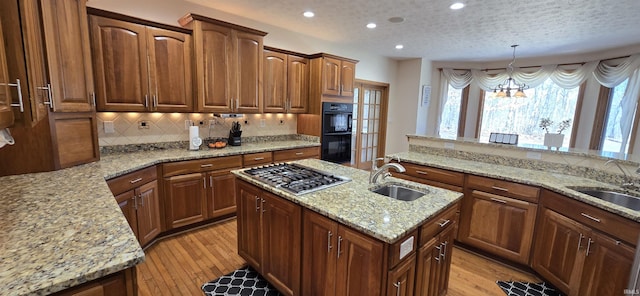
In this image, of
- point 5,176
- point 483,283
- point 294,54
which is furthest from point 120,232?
point 294,54

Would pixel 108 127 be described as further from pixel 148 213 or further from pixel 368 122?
pixel 368 122

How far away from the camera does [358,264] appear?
4.58 feet

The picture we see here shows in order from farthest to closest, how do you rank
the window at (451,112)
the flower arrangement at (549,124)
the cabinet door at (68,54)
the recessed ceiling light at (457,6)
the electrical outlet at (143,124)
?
the window at (451,112) → the flower arrangement at (549,124) → the electrical outlet at (143,124) → the recessed ceiling light at (457,6) → the cabinet door at (68,54)

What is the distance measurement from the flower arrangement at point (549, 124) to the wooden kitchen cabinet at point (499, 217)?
4.27 m

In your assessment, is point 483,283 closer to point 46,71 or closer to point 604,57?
point 46,71

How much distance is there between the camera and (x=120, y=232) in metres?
1.12

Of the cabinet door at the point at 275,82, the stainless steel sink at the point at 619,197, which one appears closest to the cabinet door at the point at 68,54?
the cabinet door at the point at 275,82

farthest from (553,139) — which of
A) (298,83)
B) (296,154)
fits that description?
(298,83)

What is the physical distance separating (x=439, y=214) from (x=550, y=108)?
5852mm

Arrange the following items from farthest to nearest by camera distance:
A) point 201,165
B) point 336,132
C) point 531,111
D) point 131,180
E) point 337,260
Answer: point 531,111
point 336,132
point 201,165
point 131,180
point 337,260

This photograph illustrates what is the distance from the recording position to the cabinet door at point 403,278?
52.0 inches

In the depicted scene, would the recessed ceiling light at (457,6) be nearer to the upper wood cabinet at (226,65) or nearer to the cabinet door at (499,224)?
the cabinet door at (499,224)

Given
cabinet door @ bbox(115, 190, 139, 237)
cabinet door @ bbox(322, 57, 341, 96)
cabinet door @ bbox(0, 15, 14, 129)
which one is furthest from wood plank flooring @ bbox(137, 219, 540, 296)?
cabinet door @ bbox(322, 57, 341, 96)

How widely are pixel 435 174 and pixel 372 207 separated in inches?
62.9
